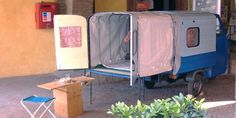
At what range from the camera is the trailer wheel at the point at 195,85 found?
792cm

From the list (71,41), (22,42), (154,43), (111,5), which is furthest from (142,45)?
(111,5)

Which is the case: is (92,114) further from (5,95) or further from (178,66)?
(5,95)

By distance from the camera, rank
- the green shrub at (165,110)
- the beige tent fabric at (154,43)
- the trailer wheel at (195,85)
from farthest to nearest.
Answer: the trailer wheel at (195,85)
the beige tent fabric at (154,43)
the green shrub at (165,110)

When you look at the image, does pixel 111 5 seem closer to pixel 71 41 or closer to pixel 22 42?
pixel 22 42

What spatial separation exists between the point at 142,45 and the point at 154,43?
0.37m

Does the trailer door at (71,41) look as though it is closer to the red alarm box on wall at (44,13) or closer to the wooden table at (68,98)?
the wooden table at (68,98)

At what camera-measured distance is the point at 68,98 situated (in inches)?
252

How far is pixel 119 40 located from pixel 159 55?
49.5 inches

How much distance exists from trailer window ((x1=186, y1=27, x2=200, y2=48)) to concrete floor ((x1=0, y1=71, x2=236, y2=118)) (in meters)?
1.14

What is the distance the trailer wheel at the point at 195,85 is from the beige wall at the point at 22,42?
163 inches

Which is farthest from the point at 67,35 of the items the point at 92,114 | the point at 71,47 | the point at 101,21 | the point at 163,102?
the point at 163,102

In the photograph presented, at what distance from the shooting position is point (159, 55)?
7023 millimetres

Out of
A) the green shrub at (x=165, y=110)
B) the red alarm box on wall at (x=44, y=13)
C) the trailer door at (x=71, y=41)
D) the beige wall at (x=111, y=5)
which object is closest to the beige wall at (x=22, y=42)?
the red alarm box on wall at (x=44, y=13)

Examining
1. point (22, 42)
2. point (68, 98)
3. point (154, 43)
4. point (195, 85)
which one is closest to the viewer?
point (68, 98)
